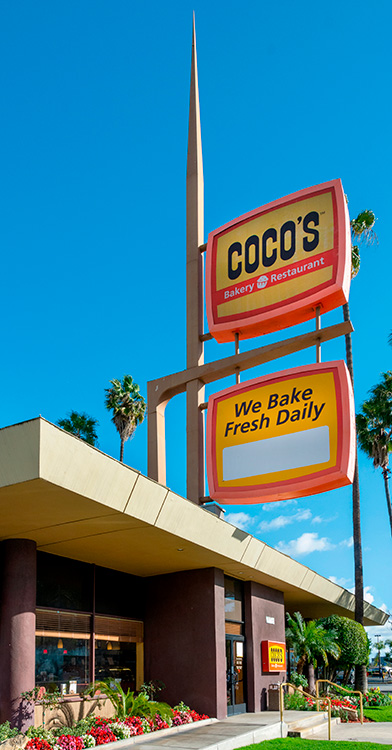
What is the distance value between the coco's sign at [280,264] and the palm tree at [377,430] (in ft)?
80.8

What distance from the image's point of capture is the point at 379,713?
2712 centimetres

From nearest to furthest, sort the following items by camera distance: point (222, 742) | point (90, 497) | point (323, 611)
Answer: point (90, 497) → point (222, 742) → point (323, 611)

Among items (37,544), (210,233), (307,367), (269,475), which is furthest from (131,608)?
(210,233)

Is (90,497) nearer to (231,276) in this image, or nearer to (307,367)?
(307,367)

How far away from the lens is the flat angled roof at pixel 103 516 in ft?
40.3

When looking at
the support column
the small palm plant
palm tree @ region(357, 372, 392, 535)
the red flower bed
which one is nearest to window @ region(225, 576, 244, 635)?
the small palm plant

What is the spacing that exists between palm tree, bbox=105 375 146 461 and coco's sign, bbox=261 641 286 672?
2782 centimetres

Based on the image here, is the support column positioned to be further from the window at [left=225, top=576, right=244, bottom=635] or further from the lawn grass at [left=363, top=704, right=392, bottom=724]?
the lawn grass at [left=363, top=704, right=392, bottom=724]

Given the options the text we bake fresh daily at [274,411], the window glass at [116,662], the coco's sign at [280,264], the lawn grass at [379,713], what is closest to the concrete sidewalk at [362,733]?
the lawn grass at [379,713]

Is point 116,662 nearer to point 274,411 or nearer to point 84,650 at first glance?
point 84,650

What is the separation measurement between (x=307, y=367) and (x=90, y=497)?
666 cm

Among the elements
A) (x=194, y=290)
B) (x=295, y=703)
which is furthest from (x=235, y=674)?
(x=194, y=290)

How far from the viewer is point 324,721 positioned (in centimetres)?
2289

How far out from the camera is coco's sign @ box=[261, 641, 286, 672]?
985 inches
